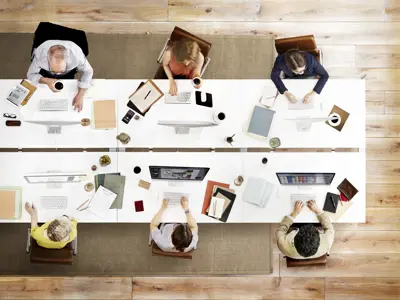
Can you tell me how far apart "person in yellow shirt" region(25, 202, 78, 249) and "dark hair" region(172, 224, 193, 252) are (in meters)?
0.81

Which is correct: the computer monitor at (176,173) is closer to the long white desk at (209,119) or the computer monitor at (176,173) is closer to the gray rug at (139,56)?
the long white desk at (209,119)

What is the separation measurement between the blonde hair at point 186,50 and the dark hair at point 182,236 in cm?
130

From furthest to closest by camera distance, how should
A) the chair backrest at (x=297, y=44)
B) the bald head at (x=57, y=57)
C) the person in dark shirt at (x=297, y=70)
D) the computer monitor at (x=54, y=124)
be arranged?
the chair backrest at (x=297, y=44)
the person in dark shirt at (x=297, y=70)
the computer monitor at (x=54, y=124)
the bald head at (x=57, y=57)

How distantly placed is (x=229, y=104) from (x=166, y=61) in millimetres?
641

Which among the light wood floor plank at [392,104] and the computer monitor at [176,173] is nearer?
the computer monitor at [176,173]

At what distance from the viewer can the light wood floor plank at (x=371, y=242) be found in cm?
376

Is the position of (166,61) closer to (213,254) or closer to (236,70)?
(236,70)

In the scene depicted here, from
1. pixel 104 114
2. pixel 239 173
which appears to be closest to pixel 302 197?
pixel 239 173

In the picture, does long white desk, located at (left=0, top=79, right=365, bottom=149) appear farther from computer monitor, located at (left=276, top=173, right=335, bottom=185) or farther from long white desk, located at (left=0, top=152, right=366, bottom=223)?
computer monitor, located at (left=276, top=173, right=335, bottom=185)

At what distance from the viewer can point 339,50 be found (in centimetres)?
384

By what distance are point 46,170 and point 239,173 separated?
152cm

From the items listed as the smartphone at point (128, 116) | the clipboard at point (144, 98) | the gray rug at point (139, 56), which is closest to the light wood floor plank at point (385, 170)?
the gray rug at point (139, 56)

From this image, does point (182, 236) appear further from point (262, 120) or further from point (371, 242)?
point (371, 242)

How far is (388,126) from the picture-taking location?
3.82 m
